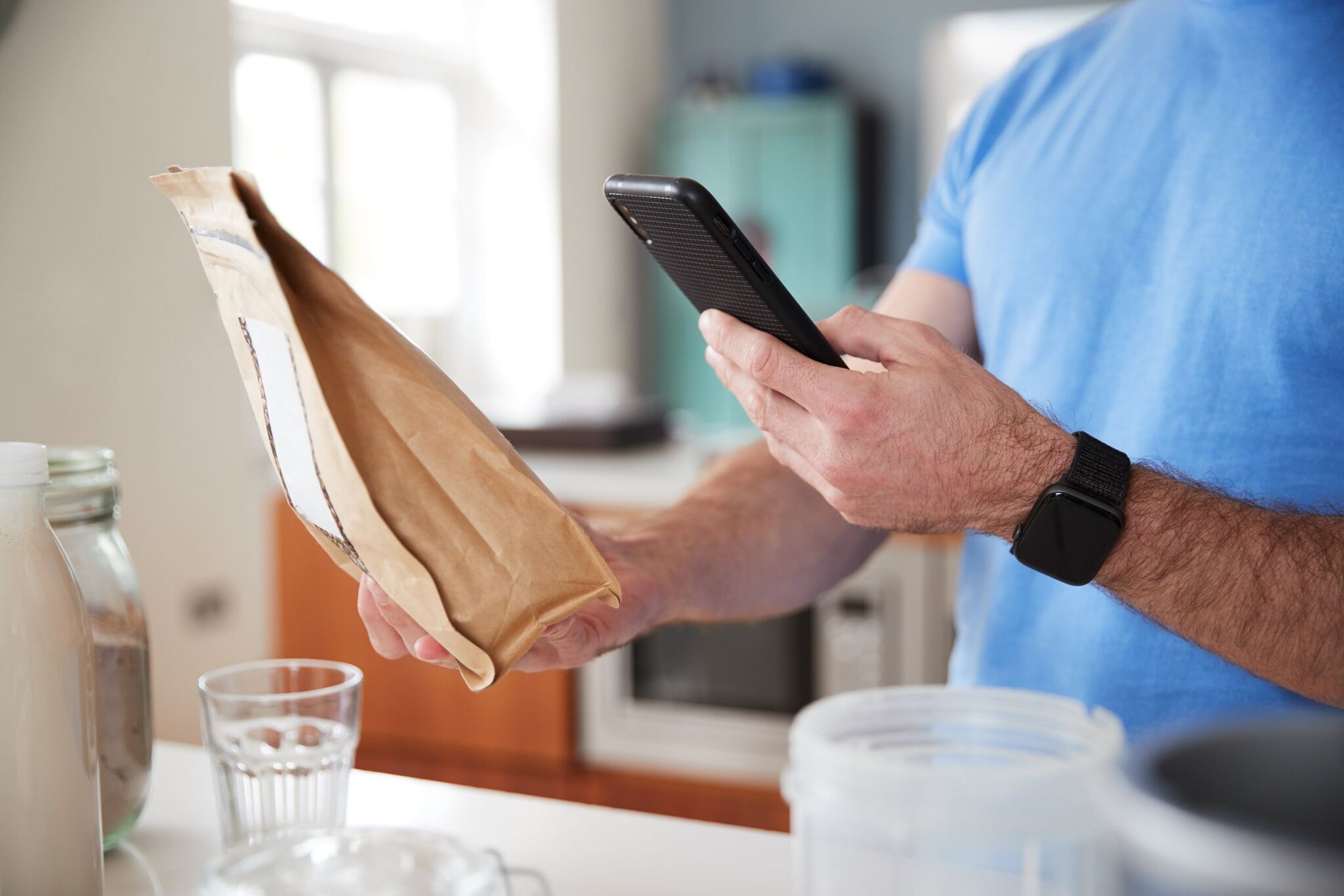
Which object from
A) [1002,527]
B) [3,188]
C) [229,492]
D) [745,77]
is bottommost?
[229,492]

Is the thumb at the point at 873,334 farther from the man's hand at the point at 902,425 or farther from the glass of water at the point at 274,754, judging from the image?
the glass of water at the point at 274,754

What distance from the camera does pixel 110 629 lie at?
28.4 inches

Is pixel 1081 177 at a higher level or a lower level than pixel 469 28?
lower

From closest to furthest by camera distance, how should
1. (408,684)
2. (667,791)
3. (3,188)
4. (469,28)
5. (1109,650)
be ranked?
1. (1109,650)
2. (3,188)
3. (667,791)
4. (408,684)
5. (469,28)

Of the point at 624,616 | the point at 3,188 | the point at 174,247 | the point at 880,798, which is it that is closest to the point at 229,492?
the point at 174,247

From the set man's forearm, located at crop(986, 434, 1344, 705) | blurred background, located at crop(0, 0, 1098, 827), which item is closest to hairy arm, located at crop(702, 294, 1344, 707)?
man's forearm, located at crop(986, 434, 1344, 705)

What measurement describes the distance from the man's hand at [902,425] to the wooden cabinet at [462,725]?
156 centimetres

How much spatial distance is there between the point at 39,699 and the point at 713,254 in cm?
41

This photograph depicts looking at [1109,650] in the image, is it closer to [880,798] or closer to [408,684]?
[880,798]

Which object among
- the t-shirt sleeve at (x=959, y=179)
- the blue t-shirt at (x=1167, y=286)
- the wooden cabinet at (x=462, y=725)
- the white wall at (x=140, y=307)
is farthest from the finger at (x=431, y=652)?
the wooden cabinet at (x=462, y=725)

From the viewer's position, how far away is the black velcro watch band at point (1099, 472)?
28.5 inches

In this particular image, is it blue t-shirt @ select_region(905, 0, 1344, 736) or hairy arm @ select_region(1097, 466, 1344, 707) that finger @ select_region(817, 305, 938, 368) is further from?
blue t-shirt @ select_region(905, 0, 1344, 736)

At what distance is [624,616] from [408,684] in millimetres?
1726

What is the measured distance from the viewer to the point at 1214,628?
0.75 metres
